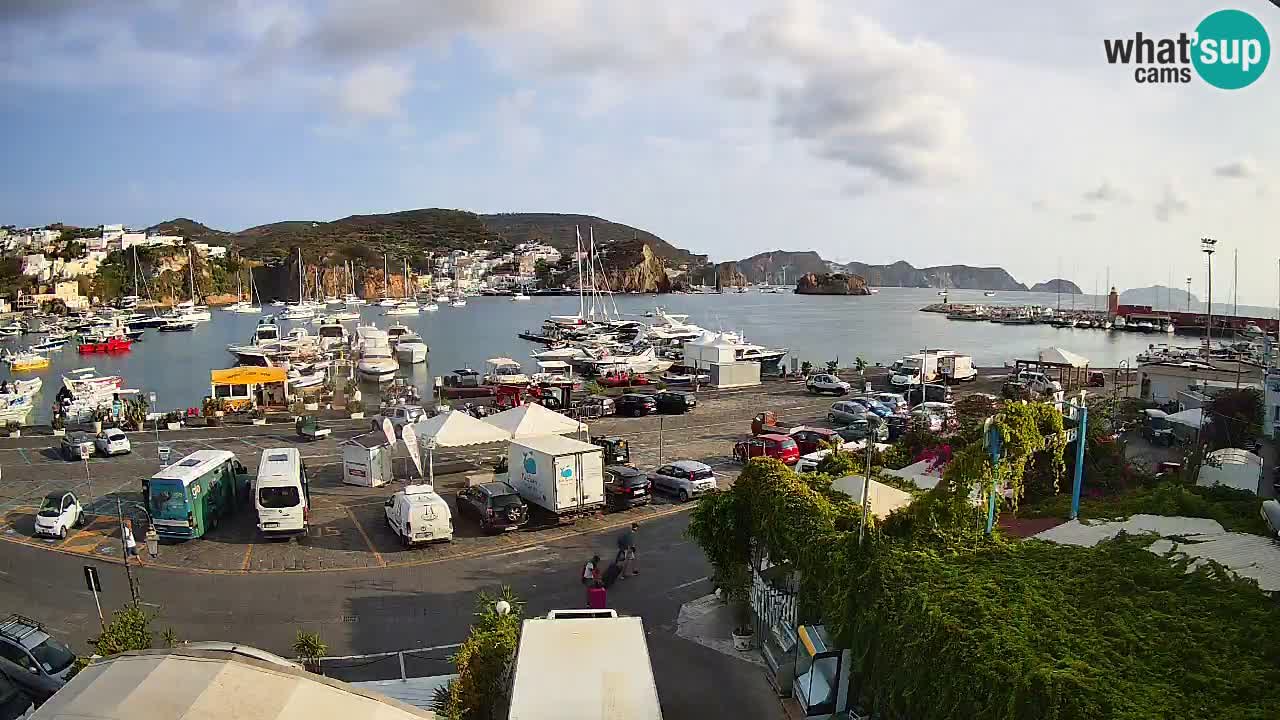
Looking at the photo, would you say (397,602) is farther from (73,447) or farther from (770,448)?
(73,447)

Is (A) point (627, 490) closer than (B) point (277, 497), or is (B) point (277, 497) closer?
(B) point (277, 497)

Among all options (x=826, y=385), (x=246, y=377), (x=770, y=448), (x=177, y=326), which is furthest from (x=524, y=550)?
(x=177, y=326)

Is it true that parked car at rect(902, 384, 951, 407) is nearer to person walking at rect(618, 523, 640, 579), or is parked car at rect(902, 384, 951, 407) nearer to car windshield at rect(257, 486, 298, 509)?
person walking at rect(618, 523, 640, 579)

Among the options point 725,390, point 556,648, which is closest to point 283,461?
point 556,648

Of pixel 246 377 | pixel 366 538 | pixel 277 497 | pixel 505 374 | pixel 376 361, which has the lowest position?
pixel 366 538

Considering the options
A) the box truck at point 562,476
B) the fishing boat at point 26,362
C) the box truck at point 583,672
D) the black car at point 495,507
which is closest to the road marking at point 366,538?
the black car at point 495,507

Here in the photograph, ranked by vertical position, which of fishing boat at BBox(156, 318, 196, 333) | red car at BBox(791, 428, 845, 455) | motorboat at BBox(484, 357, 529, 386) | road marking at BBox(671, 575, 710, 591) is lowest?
road marking at BBox(671, 575, 710, 591)

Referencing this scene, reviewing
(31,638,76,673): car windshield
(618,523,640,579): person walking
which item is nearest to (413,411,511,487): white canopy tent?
(618,523,640,579): person walking

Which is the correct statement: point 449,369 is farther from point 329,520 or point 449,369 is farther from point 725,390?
point 329,520
